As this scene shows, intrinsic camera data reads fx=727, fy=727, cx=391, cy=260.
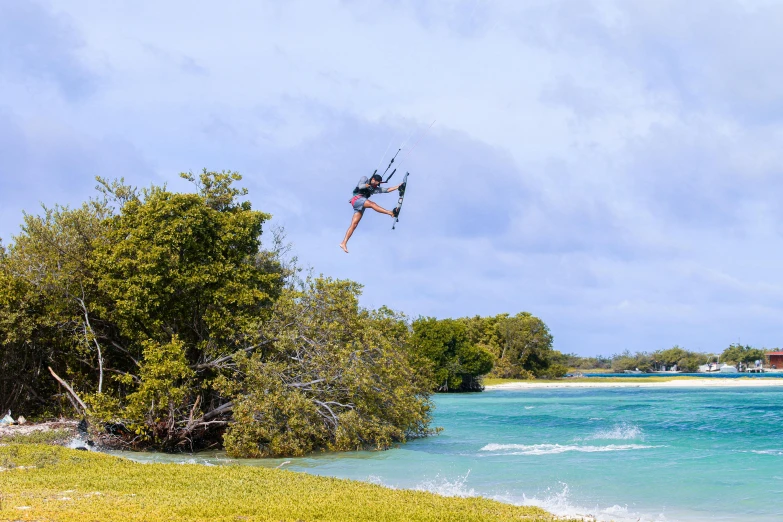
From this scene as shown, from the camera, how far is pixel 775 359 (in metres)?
190

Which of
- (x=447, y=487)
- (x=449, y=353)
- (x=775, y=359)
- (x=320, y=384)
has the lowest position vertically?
(x=447, y=487)

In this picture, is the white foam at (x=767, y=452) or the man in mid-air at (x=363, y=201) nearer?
the man in mid-air at (x=363, y=201)

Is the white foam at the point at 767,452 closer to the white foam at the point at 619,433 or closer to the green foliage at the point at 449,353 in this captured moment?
the white foam at the point at 619,433

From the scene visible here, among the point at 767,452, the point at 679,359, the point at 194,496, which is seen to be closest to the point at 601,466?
the point at 767,452

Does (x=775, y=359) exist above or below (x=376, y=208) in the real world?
below

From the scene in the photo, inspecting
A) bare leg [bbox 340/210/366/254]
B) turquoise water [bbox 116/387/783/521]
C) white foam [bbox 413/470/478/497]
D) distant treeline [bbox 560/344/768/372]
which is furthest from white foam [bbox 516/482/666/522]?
distant treeline [bbox 560/344/768/372]

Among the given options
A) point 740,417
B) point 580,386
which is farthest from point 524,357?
point 740,417

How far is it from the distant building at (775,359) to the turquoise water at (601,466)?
165m

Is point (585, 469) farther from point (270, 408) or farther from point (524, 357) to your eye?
point (524, 357)

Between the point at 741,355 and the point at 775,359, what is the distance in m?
12.7

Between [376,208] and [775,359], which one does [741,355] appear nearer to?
[775,359]

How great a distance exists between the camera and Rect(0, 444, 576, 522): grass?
11523 millimetres

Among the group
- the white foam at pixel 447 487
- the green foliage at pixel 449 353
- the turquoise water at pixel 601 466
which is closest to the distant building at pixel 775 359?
the green foliage at pixel 449 353

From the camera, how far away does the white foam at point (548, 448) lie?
26.2m
